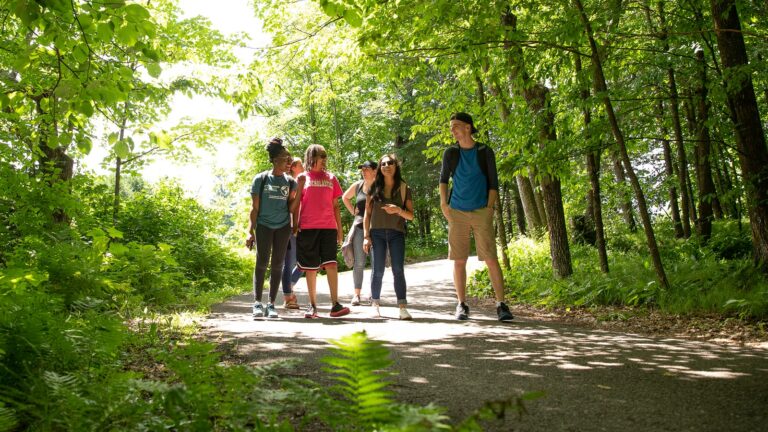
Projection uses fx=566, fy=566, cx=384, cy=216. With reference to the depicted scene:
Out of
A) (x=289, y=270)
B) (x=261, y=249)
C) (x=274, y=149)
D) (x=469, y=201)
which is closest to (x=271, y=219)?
(x=261, y=249)

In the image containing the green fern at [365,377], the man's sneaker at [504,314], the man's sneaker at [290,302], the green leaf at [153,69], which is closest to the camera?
the green fern at [365,377]

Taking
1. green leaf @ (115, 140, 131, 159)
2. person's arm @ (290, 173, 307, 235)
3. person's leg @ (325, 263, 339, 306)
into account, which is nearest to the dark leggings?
person's arm @ (290, 173, 307, 235)

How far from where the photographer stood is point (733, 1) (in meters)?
7.07

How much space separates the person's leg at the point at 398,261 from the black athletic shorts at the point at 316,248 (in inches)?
31.7

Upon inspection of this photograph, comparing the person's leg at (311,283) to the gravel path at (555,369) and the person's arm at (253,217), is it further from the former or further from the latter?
the person's arm at (253,217)

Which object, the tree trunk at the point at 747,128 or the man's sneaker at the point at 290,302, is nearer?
the tree trunk at the point at 747,128

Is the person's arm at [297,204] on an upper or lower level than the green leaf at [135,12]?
lower

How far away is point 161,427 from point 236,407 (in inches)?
18.8

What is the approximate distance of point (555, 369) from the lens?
4238 mm

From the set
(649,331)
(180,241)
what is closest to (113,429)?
(649,331)

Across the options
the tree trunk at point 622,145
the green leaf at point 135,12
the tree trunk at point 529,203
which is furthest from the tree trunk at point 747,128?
the tree trunk at point 529,203

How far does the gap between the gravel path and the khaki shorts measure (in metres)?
0.88

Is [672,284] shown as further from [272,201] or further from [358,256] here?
[272,201]

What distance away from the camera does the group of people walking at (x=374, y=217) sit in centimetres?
714
